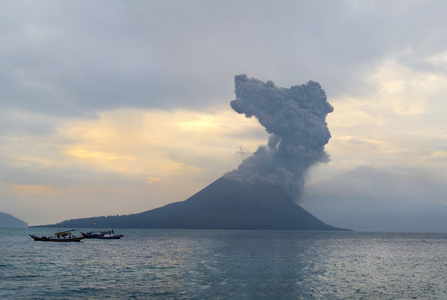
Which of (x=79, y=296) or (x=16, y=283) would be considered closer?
(x=79, y=296)

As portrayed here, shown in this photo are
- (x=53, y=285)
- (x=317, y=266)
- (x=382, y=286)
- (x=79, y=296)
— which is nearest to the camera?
(x=79, y=296)

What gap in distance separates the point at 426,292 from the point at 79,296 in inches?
1814

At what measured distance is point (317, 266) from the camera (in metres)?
86.2

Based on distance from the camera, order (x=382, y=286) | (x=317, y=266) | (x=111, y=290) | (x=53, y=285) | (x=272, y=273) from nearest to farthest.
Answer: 1. (x=111, y=290)
2. (x=53, y=285)
3. (x=382, y=286)
4. (x=272, y=273)
5. (x=317, y=266)

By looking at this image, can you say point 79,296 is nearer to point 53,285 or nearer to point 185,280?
point 53,285

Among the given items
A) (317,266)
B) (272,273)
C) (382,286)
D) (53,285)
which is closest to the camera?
(53,285)

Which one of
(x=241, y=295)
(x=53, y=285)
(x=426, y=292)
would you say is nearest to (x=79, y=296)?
(x=53, y=285)

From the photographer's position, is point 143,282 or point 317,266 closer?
point 143,282

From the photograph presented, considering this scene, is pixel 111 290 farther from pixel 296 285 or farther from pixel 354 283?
pixel 354 283

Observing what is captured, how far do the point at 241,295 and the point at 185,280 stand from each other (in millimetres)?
14318

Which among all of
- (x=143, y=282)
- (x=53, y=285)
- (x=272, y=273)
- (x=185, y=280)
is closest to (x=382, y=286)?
(x=272, y=273)

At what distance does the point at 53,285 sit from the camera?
56.9 meters

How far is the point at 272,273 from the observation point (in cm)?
7094

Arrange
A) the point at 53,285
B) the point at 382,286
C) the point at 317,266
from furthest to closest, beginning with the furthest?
the point at 317,266 → the point at 382,286 → the point at 53,285
